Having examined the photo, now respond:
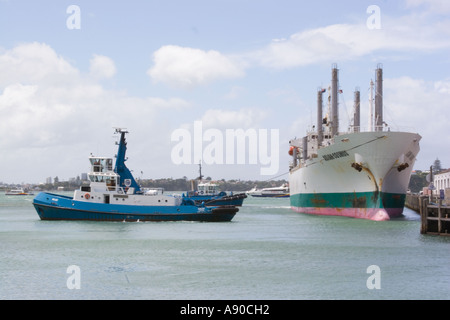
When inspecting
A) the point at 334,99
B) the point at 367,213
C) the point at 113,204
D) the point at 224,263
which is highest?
the point at 334,99

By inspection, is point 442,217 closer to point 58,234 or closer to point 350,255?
point 350,255

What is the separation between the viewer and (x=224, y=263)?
28328 mm

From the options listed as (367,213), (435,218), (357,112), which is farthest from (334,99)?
(435,218)

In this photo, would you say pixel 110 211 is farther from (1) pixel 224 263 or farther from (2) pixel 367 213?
(1) pixel 224 263

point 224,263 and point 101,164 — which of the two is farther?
point 101,164

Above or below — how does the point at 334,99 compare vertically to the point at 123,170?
above

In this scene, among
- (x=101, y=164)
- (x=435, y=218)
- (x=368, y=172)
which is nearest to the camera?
(x=435, y=218)

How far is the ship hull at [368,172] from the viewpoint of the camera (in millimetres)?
48719

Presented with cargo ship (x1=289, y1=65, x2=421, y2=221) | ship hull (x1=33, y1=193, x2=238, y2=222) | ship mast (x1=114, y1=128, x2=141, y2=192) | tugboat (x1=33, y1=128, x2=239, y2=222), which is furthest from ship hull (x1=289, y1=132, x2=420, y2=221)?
ship mast (x1=114, y1=128, x2=141, y2=192)

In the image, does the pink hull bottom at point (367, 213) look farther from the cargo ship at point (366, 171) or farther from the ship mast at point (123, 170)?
the ship mast at point (123, 170)

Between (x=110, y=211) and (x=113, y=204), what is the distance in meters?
0.62

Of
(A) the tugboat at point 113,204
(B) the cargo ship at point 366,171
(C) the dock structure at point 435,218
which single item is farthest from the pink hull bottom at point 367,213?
(A) the tugboat at point 113,204

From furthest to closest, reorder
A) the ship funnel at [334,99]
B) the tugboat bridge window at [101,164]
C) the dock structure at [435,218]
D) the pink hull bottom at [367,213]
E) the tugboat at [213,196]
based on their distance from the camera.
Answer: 1. the tugboat at [213,196]
2. the ship funnel at [334,99]
3. the tugboat bridge window at [101,164]
4. the pink hull bottom at [367,213]
5. the dock structure at [435,218]
